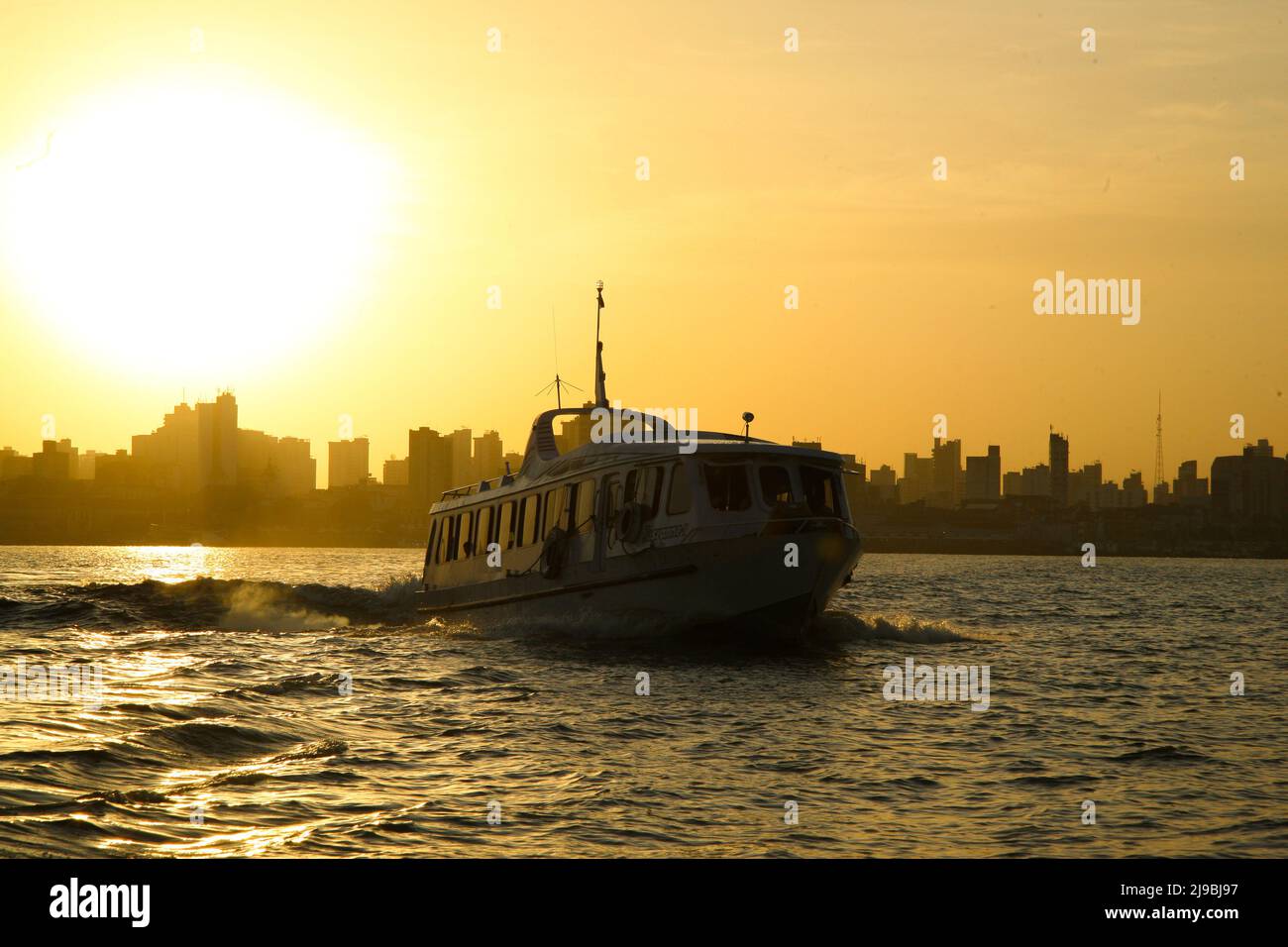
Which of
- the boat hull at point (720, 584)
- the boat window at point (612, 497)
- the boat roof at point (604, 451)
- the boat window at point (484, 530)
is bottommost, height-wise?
the boat hull at point (720, 584)

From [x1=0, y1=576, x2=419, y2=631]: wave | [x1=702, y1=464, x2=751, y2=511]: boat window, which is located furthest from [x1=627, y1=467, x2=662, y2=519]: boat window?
[x1=0, y1=576, x2=419, y2=631]: wave

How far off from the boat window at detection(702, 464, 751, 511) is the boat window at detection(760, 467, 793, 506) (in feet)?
1.46

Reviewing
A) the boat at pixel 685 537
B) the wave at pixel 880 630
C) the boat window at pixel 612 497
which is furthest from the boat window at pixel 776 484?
the wave at pixel 880 630

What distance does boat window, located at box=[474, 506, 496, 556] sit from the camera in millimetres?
34594

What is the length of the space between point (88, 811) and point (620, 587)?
16.0 meters

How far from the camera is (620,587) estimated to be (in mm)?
26516

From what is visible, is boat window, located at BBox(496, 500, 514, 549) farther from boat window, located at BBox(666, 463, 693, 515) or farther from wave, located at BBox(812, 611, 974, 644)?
wave, located at BBox(812, 611, 974, 644)

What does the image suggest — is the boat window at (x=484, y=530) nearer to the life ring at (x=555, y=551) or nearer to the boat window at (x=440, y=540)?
the boat window at (x=440, y=540)

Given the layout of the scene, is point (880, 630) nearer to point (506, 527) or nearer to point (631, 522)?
point (506, 527)

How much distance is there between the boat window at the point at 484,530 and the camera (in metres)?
34.6

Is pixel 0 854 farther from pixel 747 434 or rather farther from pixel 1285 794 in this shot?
pixel 747 434

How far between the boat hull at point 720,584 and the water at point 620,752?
600 millimetres

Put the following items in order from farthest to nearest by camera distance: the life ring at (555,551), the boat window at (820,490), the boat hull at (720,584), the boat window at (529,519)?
1. the boat window at (529,519)
2. the life ring at (555,551)
3. the boat window at (820,490)
4. the boat hull at (720,584)

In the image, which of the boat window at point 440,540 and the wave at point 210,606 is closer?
the wave at point 210,606
